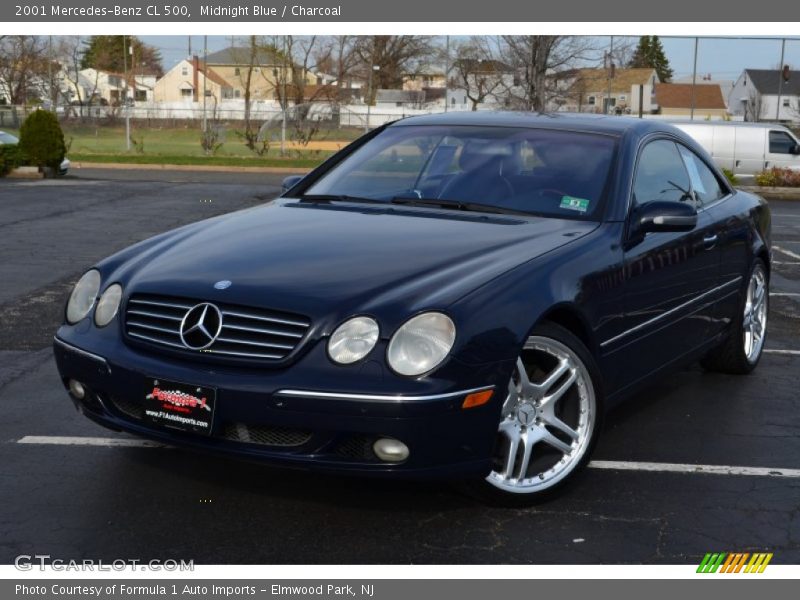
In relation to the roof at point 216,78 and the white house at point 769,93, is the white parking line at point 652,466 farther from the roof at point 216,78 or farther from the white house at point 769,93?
the roof at point 216,78

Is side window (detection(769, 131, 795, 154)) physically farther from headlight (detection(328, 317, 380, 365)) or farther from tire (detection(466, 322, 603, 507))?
headlight (detection(328, 317, 380, 365))

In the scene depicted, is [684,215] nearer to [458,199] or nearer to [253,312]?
[458,199]

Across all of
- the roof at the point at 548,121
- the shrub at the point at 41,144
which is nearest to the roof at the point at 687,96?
the shrub at the point at 41,144

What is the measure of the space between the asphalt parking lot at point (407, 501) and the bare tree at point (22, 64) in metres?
50.3

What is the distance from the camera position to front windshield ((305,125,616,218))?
5.13 meters

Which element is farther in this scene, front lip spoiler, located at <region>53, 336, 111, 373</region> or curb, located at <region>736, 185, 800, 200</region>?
curb, located at <region>736, 185, 800, 200</region>

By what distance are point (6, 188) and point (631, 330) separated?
1775 cm

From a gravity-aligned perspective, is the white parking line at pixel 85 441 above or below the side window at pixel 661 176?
below

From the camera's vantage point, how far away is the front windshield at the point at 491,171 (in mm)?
5133

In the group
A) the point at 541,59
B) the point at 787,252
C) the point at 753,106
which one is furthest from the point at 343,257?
the point at 753,106

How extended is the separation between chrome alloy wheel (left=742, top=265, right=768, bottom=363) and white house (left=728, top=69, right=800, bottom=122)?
102 ft

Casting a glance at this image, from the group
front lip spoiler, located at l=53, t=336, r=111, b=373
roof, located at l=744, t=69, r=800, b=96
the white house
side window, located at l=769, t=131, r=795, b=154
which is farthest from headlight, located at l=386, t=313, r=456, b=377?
roof, located at l=744, t=69, r=800, b=96

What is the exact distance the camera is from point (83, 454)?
495cm

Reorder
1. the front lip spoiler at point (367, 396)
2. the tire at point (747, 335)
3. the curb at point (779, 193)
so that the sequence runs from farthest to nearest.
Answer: the curb at point (779, 193)
the tire at point (747, 335)
the front lip spoiler at point (367, 396)
